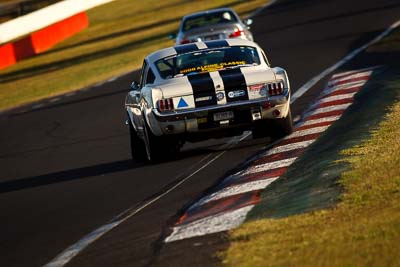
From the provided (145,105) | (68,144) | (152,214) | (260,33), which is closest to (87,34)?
(260,33)

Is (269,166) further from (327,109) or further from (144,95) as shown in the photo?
(327,109)

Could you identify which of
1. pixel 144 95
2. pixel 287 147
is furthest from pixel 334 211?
pixel 144 95

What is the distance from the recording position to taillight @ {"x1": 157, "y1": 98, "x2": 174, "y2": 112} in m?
13.1

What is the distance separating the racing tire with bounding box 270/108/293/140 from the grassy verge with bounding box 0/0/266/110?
14465 mm

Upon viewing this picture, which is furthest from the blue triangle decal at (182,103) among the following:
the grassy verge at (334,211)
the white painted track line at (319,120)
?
the white painted track line at (319,120)

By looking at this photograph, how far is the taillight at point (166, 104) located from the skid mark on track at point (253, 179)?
1211 mm

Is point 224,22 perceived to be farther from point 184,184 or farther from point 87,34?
point 87,34

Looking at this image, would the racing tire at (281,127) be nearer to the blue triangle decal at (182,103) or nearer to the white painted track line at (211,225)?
the blue triangle decal at (182,103)

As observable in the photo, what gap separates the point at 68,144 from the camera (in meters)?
17.6

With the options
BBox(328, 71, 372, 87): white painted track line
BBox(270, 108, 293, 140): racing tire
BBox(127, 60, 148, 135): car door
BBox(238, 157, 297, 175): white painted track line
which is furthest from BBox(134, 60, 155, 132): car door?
BBox(328, 71, 372, 87): white painted track line

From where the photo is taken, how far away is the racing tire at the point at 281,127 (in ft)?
44.1

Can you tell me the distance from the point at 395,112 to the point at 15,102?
16.2m

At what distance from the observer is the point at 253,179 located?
10570 mm

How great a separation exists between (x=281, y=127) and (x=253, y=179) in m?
3.03
